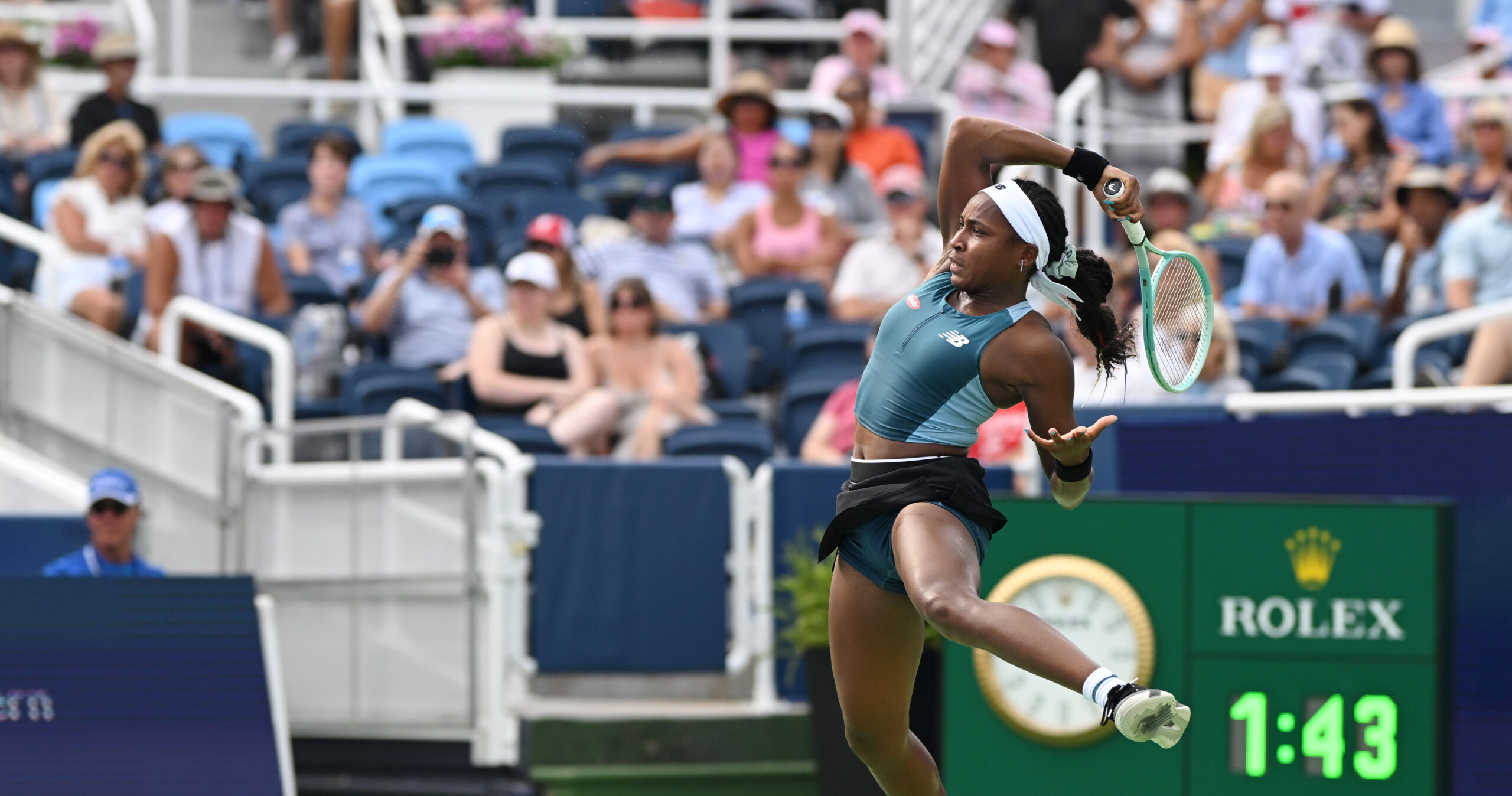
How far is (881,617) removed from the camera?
205 inches

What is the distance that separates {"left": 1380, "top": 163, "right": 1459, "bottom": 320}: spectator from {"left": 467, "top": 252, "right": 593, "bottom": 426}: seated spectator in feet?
14.6

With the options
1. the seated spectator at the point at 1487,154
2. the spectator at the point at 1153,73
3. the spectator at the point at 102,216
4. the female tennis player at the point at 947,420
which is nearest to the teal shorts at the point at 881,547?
the female tennis player at the point at 947,420

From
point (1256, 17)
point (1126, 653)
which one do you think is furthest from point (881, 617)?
point (1256, 17)

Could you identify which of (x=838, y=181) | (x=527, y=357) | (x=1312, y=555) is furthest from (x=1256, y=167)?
(x=1312, y=555)

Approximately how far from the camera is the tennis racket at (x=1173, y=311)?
17.0 feet

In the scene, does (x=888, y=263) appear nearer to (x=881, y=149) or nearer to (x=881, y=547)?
(x=881, y=149)

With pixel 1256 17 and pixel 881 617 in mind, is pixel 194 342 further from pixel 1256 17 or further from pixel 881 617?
pixel 1256 17

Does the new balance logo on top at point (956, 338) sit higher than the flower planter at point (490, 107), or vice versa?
the flower planter at point (490, 107)

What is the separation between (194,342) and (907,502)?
5653 millimetres

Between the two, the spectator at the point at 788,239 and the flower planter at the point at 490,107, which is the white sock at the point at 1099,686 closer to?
the spectator at the point at 788,239

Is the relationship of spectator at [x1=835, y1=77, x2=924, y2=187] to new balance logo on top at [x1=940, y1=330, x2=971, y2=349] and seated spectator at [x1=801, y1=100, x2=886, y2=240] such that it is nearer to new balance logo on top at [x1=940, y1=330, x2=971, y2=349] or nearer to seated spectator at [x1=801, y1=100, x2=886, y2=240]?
seated spectator at [x1=801, y1=100, x2=886, y2=240]

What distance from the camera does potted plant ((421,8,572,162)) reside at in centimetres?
Result: 1444

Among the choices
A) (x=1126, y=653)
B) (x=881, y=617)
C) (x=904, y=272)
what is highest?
(x=904, y=272)

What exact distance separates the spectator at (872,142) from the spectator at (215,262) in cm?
392
